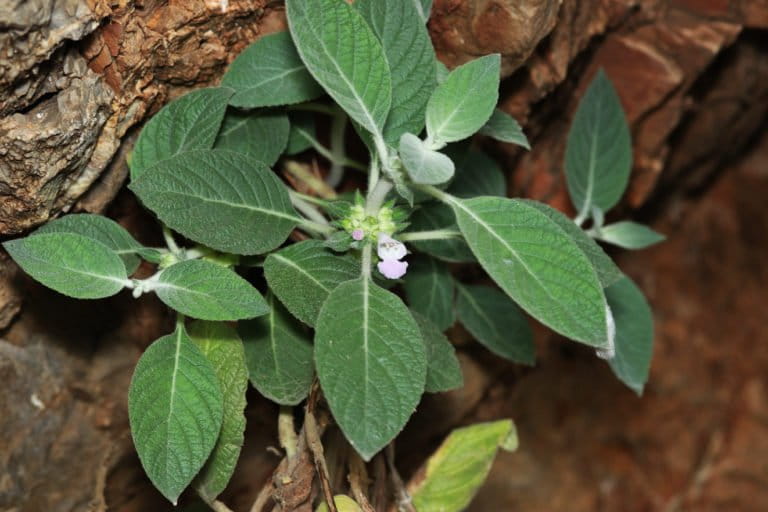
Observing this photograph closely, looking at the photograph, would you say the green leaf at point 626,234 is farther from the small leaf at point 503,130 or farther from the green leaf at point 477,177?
the small leaf at point 503,130

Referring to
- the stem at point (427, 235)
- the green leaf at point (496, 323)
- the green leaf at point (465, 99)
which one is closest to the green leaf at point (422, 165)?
the green leaf at point (465, 99)

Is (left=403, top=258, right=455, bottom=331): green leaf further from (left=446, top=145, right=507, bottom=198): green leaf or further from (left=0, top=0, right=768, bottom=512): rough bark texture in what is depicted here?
(left=0, top=0, right=768, bottom=512): rough bark texture

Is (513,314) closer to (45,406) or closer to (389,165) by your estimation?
(389,165)

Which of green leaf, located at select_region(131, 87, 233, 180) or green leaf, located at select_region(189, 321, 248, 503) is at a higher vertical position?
green leaf, located at select_region(131, 87, 233, 180)

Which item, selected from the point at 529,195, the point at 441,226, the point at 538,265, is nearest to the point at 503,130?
the point at 441,226

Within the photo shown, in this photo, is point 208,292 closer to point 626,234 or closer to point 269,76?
point 269,76

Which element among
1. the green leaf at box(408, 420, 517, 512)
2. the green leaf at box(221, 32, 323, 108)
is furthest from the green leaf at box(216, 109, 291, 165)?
the green leaf at box(408, 420, 517, 512)
